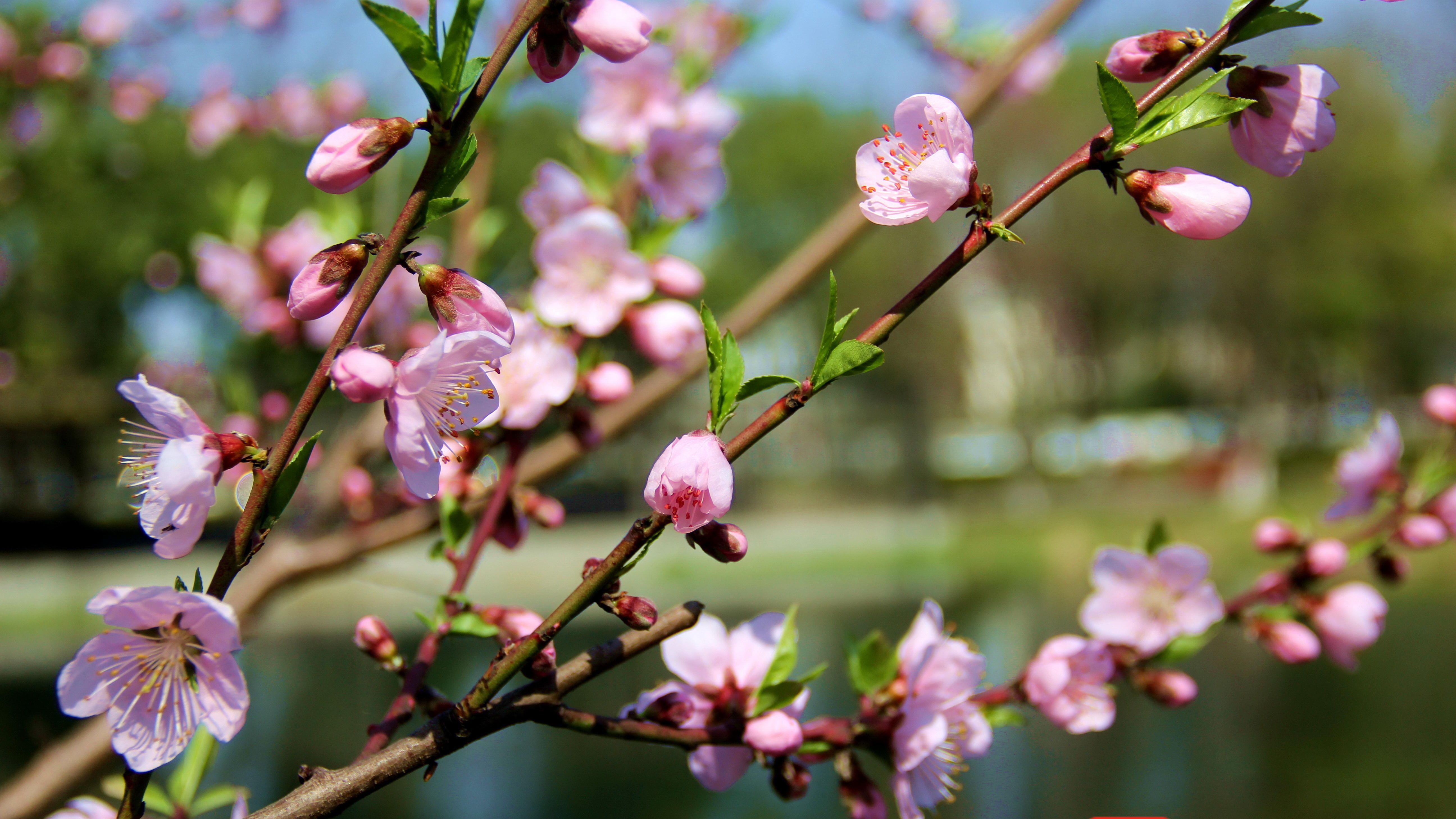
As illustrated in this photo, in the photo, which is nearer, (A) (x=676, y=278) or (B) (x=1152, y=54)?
(B) (x=1152, y=54)

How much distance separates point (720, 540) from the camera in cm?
69

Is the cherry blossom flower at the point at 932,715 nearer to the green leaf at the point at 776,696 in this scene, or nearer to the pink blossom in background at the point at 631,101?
the green leaf at the point at 776,696

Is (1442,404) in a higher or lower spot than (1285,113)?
lower

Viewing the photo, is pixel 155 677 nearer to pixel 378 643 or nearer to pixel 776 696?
pixel 378 643

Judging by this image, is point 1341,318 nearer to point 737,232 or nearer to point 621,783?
point 737,232

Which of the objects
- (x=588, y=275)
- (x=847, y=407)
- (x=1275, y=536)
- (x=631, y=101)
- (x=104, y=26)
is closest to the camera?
(x=588, y=275)

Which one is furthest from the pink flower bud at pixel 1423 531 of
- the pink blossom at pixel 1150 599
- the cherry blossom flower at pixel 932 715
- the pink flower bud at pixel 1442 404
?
the cherry blossom flower at pixel 932 715

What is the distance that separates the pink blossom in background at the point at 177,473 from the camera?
0.63 metres

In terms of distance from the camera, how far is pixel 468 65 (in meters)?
0.64

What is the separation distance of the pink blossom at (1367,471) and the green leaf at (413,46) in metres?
1.23

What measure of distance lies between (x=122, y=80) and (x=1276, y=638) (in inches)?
163

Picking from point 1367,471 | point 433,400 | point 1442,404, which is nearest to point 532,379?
point 433,400

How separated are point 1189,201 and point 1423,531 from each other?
949 mm

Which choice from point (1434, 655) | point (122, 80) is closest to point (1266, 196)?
point (1434, 655)
